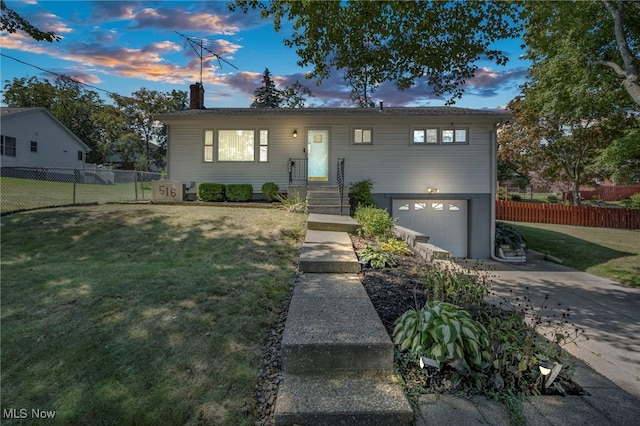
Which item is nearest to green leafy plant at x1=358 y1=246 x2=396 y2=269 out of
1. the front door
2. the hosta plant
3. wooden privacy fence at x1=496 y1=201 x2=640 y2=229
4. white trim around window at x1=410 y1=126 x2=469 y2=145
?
the hosta plant

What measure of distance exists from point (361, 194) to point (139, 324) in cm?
854

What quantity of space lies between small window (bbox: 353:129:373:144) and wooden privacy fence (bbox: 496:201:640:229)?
34.9 ft

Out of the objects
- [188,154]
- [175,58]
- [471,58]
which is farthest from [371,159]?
[175,58]

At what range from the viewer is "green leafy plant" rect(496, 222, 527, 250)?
10961 mm

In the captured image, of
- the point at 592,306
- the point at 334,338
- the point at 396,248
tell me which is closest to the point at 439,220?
the point at 592,306

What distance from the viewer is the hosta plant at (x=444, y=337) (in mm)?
2031

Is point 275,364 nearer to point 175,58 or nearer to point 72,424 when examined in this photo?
point 72,424

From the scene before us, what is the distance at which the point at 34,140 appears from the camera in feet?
69.8

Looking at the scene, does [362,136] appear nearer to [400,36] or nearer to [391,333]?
[400,36]

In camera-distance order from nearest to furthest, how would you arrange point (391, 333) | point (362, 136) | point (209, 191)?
1. point (391, 333)
2. point (209, 191)
3. point (362, 136)

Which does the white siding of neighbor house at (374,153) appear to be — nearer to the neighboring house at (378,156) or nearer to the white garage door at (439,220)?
the neighboring house at (378,156)

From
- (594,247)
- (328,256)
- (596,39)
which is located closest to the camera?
(328,256)

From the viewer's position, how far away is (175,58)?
11.4 meters

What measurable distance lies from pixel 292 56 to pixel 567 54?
9.57 m
